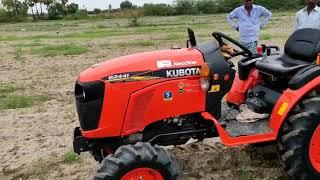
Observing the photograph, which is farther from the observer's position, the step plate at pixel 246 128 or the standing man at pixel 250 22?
the standing man at pixel 250 22

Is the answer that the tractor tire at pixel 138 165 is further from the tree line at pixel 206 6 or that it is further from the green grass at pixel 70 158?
the tree line at pixel 206 6

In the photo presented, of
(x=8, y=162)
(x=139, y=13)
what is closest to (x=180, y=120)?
(x=8, y=162)

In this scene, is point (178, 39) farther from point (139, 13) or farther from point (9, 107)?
point (139, 13)

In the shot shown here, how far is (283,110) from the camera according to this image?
14.6ft

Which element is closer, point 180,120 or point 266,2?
point 180,120

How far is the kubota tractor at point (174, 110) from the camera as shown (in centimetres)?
436

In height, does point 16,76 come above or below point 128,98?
below

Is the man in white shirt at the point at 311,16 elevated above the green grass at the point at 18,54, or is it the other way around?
the man in white shirt at the point at 311,16

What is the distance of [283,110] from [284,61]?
2.50 feet

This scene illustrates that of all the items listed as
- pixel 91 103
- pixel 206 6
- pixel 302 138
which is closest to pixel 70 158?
pixel 91 103

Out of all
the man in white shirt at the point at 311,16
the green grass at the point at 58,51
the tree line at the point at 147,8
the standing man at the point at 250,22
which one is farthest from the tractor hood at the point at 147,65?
the tree line at the point at 147,8

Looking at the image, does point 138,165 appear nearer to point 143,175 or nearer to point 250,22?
point 143,175

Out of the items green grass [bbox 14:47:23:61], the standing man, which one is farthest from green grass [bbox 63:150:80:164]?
green grass [bbox 14:47:23:61]

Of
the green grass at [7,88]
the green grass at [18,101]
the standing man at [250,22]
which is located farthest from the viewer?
the green grass at [7,88]
